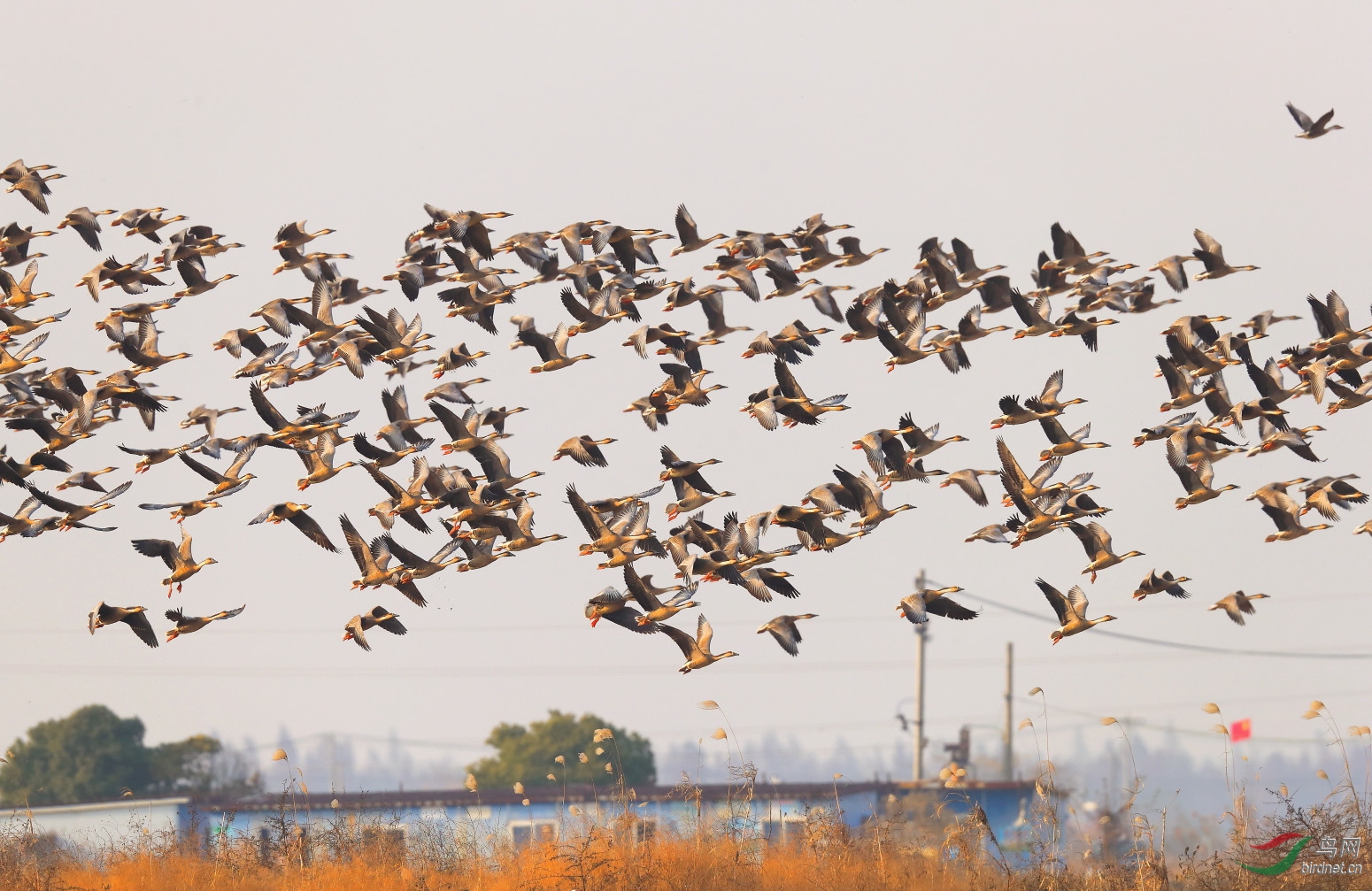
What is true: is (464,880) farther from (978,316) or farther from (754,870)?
(978,316)

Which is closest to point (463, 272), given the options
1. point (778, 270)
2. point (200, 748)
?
point (778, 270)

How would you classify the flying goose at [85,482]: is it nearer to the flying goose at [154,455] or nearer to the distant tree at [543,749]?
the flying goose at [154,455]

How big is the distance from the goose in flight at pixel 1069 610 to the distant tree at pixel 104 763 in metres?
45.8

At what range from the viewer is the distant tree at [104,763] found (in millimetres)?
63844

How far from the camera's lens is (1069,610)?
22.6 m

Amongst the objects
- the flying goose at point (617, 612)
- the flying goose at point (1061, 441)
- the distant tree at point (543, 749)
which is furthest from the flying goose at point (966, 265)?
the distant tree at point (543, 749)

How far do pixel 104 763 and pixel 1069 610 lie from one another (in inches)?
1994

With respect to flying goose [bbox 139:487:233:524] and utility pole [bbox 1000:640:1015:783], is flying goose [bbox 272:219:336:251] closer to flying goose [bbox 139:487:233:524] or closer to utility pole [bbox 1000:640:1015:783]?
flying goose [bbox 139:487:233:524]

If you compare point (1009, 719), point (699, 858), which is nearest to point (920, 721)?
point (1009, 719)

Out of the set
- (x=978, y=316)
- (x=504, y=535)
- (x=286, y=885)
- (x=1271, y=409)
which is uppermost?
(x=978, y=316)

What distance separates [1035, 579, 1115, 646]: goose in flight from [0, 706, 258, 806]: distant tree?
1804 inches

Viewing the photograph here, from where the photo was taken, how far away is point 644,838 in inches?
812

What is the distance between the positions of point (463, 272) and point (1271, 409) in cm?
1214

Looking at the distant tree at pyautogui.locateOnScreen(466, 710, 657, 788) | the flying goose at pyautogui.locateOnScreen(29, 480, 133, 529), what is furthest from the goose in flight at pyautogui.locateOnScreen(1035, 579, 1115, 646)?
the distant tree at pyautogui.locateOnScreen(466, 710, 657, 788)
